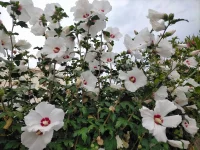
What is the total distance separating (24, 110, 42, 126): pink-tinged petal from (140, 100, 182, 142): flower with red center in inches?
22.5

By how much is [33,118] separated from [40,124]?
0.05 meters

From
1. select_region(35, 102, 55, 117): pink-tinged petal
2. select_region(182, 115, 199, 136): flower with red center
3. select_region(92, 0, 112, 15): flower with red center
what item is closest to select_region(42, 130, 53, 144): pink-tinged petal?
select_region(35, 102, 55, 117): pink-tinged petal

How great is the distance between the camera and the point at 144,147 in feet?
6.06

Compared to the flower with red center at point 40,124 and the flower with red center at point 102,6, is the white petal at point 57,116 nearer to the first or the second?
the flower with red center at point 40,124

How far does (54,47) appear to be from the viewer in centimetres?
172

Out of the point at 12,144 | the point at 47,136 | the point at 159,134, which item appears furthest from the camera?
the point at 12,144

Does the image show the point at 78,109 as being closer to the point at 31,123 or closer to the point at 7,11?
the point at 31,123

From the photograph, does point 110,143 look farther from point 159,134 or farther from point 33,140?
point 33,140

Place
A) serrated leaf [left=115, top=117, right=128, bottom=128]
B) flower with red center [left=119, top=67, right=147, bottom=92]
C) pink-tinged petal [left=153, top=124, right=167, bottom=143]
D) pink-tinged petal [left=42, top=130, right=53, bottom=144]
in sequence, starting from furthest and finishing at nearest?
flower with red center [left=119, top=67, right=147, bottom=92]
serrated leaf [left=115, top=117, right=128, bottom=128]
pink-tinged petal [left=153, top=124, right=167, bottom=143]
pink-tinged petal [left=42, top=130, right=53, bottom=144]

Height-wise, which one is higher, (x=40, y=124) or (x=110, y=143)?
(x=40, y=124)

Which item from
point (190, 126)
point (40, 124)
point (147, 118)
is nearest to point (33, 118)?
point (40, 124)

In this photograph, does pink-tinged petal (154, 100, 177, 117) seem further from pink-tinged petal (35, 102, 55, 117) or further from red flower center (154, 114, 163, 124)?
pink-tinged petal (35, 102, 55, 117)

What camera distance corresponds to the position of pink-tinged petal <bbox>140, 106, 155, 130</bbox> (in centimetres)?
156

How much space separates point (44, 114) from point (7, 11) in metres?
0.81
